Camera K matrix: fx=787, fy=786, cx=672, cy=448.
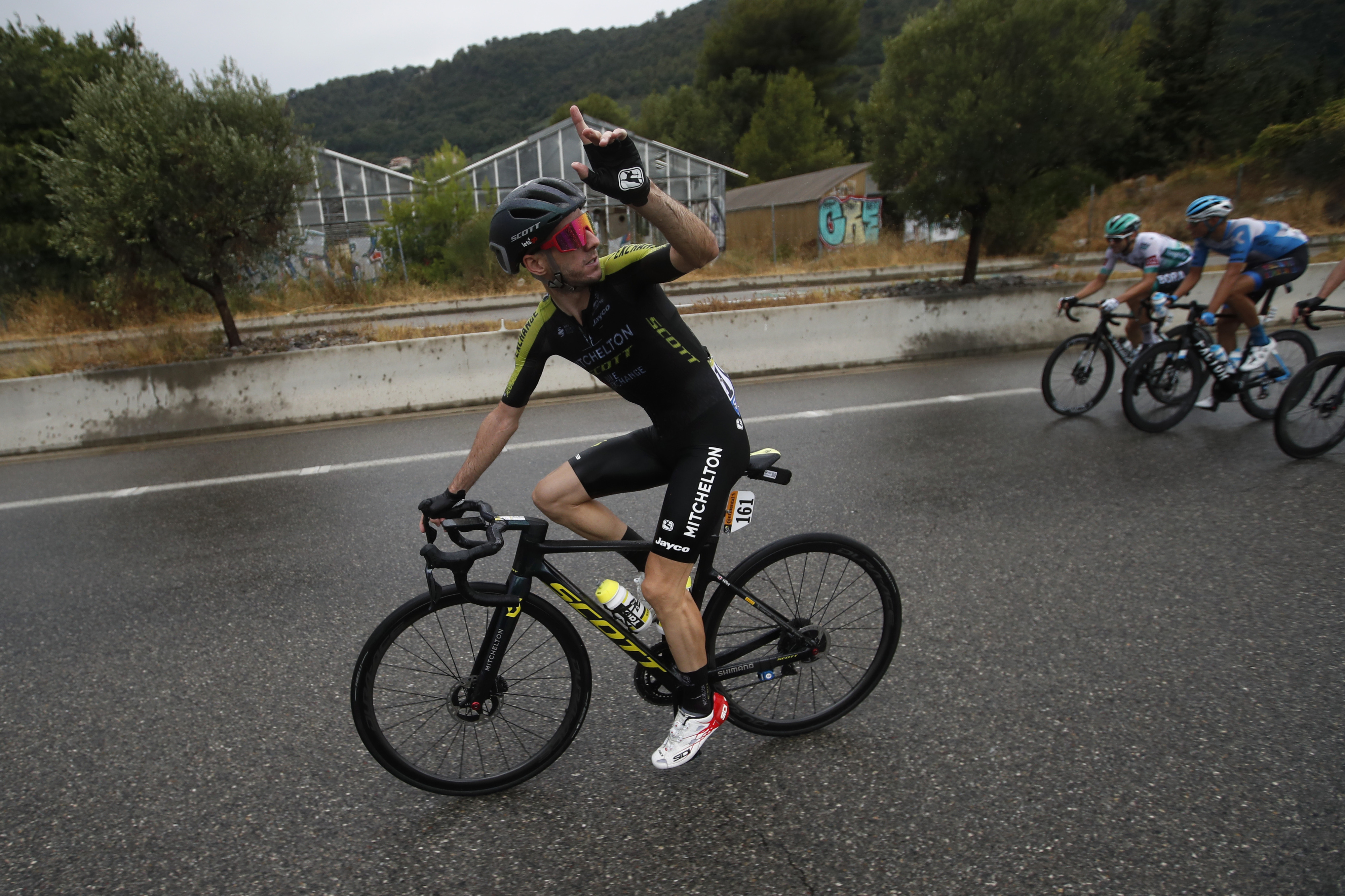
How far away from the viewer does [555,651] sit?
287 cm

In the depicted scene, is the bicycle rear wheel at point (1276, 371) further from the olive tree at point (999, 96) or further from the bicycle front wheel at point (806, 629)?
the olive tree at point (999, 96)

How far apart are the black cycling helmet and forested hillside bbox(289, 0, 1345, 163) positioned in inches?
2723

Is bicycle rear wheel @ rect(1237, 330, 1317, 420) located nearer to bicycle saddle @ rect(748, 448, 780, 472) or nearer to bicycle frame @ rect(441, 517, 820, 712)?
bicycle saddle @ rect(748, 448, 780, 472)

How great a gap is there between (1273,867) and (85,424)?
10966 mm

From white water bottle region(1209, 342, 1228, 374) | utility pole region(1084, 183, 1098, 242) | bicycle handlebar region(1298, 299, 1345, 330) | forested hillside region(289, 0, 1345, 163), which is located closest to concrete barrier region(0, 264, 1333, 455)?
white water bottle region(1209, 342, 1228, 374)

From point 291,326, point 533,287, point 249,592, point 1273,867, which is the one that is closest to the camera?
point 1273,867

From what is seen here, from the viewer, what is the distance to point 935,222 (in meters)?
14.2

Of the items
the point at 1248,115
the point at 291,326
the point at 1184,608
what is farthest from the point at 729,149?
the point at 1184,608

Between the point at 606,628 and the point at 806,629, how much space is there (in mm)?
807

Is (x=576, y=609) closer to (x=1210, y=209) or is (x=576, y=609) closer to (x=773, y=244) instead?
(x=1210, y=209)

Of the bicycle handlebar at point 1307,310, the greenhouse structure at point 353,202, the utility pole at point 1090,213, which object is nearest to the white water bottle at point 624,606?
the bicycle handlebar at point 1307,310

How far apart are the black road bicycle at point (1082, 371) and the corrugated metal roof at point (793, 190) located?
26691 mm

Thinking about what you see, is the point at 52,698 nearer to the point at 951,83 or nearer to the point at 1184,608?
the point at 1184,608

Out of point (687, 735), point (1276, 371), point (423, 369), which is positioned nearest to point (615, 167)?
point (687, 735)
